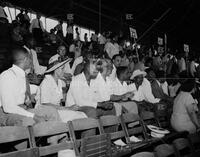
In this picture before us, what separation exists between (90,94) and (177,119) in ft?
5.12

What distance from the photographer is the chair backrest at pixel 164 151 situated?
2.85 meters

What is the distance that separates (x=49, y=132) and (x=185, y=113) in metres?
2.83

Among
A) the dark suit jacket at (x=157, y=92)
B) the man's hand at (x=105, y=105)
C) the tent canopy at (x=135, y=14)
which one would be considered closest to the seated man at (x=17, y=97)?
the man's hand at (x=105, y=105)

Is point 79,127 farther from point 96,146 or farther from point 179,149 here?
point 179,149

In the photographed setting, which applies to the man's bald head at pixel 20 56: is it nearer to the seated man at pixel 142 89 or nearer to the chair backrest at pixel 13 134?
the chair backrest at pixel 13 134

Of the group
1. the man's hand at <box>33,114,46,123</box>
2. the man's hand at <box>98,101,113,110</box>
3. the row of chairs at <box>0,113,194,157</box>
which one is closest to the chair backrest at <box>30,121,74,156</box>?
the row of chairs at <box>0,113,194,157</box>

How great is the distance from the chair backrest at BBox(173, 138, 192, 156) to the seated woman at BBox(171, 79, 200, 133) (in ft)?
3.84

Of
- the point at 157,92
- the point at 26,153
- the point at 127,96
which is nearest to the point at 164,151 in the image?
the point at 26,153

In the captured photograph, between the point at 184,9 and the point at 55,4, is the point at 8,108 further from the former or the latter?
the point at 184,9

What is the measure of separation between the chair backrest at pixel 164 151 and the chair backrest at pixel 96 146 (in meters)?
0.52

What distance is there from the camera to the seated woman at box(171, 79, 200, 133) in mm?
4728

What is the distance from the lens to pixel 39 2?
10.8 m

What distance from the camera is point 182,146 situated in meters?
3.36

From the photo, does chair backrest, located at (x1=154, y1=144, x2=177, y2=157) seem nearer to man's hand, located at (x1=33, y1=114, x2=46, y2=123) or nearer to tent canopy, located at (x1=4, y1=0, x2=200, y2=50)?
man's hand, located at (x1=33, y1=114, x2=46, y2=123)
